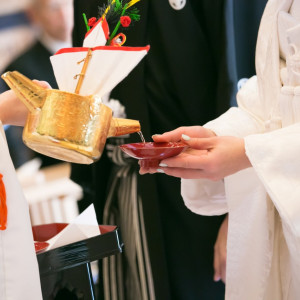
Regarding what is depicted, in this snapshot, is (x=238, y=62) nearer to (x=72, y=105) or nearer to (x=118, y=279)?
(x=118, y=279)

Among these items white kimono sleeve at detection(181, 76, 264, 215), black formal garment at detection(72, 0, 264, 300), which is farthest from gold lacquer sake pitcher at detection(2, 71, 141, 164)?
black formal garment at detection(72, 0, 264, 300)

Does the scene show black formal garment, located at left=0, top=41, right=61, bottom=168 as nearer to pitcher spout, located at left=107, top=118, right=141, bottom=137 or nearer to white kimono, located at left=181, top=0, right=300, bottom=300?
white kimono, located at left=181, top=0, right=300, bottom=300

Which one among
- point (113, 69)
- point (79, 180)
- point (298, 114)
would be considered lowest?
point (79, 180)

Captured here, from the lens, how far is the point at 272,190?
2.72 feet

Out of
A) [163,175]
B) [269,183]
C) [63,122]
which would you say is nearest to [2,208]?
[63,122]

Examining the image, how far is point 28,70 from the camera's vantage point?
192cm

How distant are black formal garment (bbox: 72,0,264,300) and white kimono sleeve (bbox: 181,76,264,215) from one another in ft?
0.98

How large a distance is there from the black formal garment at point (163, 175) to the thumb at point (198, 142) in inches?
23.2

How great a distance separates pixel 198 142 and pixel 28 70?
1.26 meters

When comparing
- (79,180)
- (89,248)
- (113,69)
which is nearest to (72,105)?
(113,69)

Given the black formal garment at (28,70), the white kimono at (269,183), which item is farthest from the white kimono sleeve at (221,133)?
the black formal garment at (28,70)

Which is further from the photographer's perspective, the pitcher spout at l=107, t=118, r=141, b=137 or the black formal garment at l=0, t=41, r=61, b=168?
the black formal garment at l=0, t=41, r=61, b=168

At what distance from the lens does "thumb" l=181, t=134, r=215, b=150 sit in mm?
843

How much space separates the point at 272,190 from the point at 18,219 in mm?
433
